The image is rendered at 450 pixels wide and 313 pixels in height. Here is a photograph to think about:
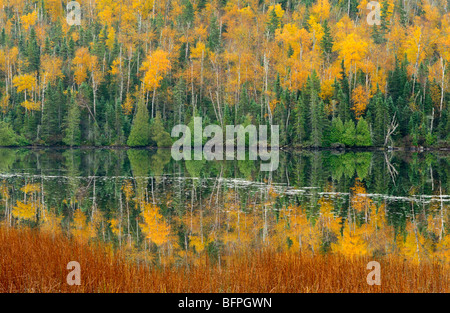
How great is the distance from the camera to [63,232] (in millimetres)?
11898

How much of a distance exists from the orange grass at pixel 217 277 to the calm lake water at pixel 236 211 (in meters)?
1.87

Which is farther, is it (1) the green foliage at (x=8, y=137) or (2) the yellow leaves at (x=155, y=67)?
(2) the yellow leaves at (x=155, y=67)

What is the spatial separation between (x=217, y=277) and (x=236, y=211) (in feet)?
25.5

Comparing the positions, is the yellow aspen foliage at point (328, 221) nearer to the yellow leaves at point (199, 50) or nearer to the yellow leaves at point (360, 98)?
the yellow leaves at point (360, 98)

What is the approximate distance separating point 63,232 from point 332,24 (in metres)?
71.4

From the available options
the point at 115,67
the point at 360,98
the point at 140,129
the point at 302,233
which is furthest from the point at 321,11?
the point at 302,233

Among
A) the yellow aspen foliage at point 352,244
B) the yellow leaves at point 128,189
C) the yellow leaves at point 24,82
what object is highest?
the yellow leaves at point 24,82

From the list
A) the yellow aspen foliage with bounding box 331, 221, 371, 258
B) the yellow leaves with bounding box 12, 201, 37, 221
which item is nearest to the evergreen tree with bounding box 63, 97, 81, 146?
the yellow leaves with bounding box 12, 201, 37, 221

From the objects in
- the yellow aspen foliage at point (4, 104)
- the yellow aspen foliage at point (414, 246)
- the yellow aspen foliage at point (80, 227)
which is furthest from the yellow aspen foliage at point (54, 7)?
the yellow aspen foliage at point (414, 246)

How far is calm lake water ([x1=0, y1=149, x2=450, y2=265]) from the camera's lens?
35.7 feet

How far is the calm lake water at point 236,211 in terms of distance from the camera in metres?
10.9

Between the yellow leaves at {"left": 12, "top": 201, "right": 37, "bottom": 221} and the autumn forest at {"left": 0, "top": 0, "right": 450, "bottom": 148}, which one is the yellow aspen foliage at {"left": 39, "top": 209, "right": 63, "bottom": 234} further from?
the autumn forest at {"left": 0, "top": 0, "right": 450, "bottom": 148}
